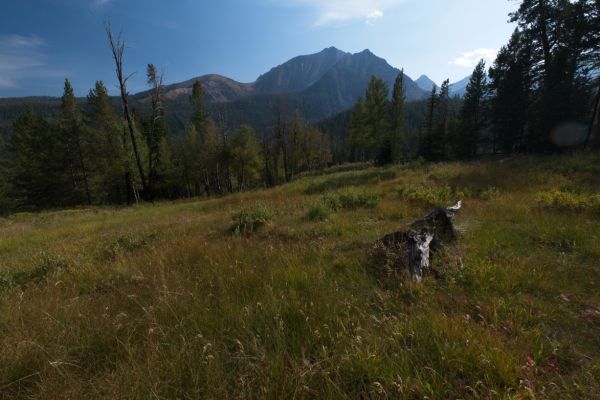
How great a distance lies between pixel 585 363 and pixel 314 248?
3.24 meters

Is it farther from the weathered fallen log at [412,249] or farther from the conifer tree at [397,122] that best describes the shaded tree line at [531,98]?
the weathered fallen log at [412,249]

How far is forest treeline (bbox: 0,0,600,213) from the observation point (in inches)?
819

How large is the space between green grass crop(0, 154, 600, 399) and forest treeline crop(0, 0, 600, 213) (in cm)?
2140

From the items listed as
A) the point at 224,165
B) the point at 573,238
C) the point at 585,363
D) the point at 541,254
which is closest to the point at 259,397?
the point at 585,363

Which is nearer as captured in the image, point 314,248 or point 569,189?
point 314,248

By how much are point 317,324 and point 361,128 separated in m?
41.7

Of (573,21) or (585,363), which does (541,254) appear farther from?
(573,21)

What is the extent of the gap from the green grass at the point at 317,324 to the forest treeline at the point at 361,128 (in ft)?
70.2

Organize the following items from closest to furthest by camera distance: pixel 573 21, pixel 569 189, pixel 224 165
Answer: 1. pixel 569 189
2. pixel 573 21
3. pixel 224 165

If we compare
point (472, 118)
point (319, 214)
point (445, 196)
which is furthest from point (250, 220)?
point (472, 118)

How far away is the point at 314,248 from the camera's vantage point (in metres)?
4.58

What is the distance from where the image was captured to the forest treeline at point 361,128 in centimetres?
2080

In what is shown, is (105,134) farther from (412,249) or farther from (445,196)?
(412,249)

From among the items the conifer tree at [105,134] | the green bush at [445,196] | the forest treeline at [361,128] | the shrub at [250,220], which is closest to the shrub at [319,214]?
the shrub at [250,220]
